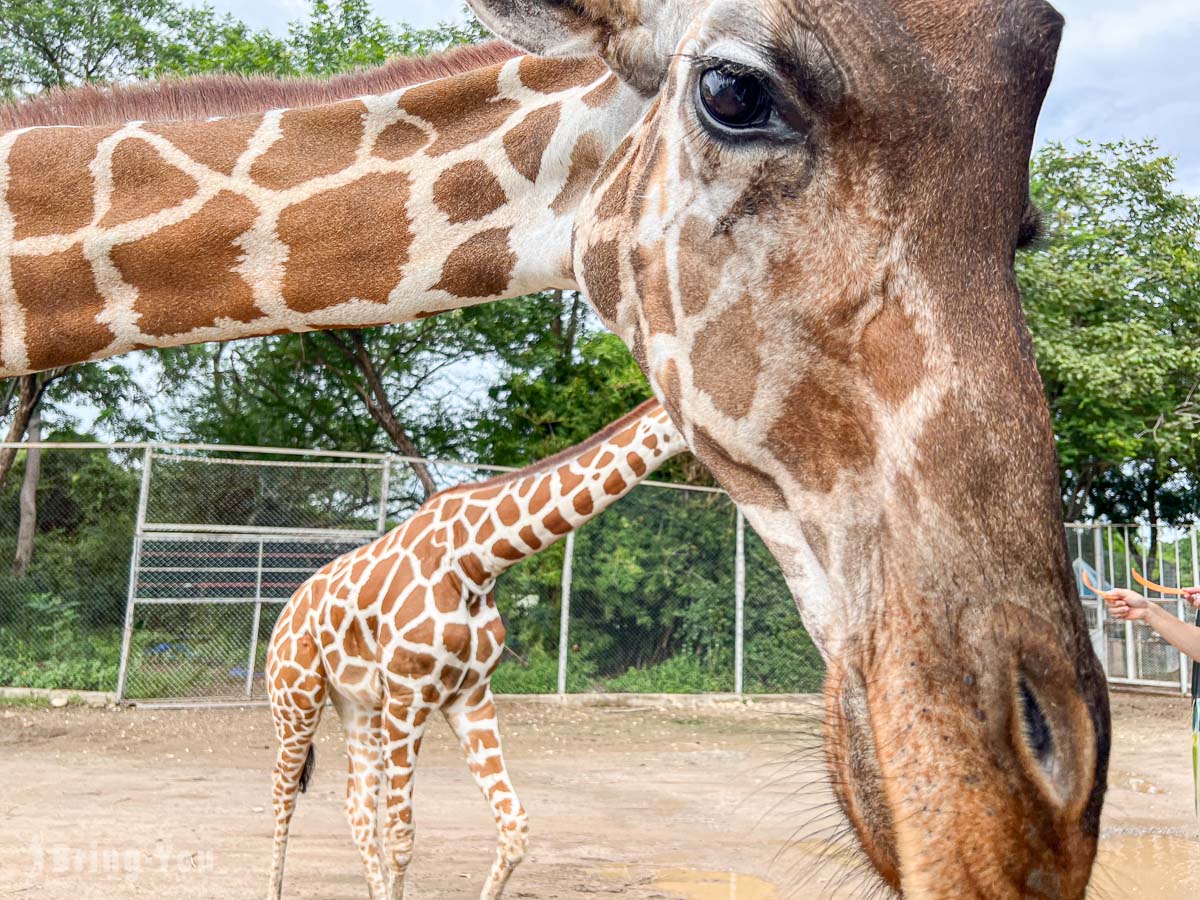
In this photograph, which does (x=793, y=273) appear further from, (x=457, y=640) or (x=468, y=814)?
(x=468, y=814)

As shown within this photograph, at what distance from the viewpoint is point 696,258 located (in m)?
1.58

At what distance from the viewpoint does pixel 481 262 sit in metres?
2.00

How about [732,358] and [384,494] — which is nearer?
[732,358]

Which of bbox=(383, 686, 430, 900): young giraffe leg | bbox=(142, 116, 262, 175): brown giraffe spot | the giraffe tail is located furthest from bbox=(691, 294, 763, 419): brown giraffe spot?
the giraffe tail

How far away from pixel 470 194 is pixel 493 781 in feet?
10.5

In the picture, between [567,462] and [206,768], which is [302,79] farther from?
[206,768]

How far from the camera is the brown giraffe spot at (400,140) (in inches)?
82.3

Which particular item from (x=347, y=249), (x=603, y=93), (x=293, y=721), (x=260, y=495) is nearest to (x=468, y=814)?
(x=293, y=721)

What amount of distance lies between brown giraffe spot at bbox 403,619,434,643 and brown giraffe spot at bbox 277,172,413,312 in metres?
2.77

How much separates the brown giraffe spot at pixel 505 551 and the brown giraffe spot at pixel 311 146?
284 cm

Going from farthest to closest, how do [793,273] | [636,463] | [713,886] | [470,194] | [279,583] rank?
[279,583], [713,886], [636,463], [470,194], [793,273]

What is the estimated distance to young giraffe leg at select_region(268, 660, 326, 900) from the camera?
5.02m

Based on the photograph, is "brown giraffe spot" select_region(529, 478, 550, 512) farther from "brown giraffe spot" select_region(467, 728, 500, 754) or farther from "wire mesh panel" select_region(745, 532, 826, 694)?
"wire mesh panel" select_region(745, 532, 826, 694)

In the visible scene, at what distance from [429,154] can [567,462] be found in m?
2.89
